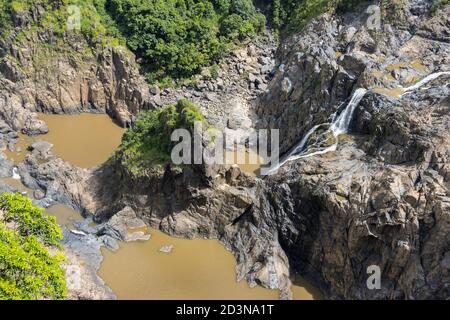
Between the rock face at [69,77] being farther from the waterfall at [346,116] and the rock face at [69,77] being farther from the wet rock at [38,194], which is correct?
the waterfall at [346,116]

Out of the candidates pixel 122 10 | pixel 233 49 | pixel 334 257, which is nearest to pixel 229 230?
pixel 334 257

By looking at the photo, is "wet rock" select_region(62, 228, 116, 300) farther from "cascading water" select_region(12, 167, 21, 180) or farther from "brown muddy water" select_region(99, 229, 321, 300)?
"cascading water" select_region(12, 167, 21, 180)

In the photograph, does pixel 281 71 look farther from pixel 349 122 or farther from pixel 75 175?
pixel 75 175

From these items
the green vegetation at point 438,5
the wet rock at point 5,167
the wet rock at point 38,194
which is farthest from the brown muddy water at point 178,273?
the green vegetation at point 438,5

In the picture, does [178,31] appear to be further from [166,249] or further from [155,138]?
[166,249]

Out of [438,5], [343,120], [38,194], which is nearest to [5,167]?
[38,194]

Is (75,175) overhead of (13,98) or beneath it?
beneath
